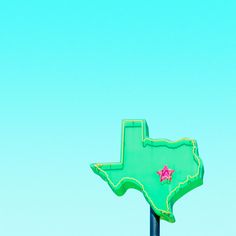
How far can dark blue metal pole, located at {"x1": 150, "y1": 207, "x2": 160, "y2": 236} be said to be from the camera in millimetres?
11922

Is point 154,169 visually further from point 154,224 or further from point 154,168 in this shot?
point 154,224

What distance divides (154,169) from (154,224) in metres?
0.85

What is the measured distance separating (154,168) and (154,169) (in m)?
0.02

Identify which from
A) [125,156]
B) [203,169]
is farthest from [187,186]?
[125,156]

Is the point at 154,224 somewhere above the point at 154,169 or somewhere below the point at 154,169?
below

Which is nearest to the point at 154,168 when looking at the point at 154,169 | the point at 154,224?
the point at 154,169

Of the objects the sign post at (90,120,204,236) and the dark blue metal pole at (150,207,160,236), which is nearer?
the sign post at (90,120,204,236)

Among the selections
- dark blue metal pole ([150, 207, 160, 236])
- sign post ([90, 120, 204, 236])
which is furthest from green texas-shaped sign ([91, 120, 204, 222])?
dark blue metal pole ([150, 207, 160, 236])

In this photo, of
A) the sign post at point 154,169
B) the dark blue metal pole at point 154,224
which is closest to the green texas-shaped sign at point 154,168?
the sign post at point 154,169

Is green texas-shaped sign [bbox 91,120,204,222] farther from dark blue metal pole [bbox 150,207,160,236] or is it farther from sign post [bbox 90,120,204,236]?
dark blue metal pole [bbox 150,207,160,236]

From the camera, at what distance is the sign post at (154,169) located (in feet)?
38.6

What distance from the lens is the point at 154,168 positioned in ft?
39.4

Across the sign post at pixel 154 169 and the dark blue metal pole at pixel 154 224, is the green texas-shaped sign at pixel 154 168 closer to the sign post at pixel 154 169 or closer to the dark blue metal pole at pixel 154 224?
the sign post at pixel 154 169

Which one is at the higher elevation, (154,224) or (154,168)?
(154,168)
